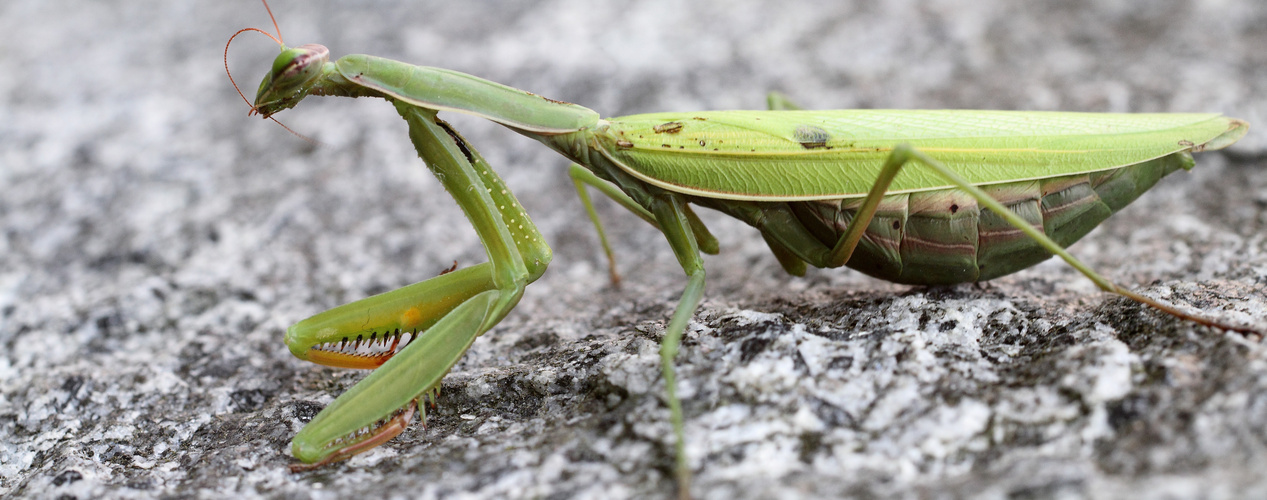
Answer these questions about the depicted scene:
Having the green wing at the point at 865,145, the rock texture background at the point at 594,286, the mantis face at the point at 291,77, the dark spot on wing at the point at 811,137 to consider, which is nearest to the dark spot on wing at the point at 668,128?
the green wing at the point at 865,145

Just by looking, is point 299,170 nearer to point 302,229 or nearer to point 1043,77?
point 302,229

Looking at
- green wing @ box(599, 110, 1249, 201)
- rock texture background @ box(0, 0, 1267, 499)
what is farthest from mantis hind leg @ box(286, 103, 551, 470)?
green wing @ box(599, 110, 1249, 201)

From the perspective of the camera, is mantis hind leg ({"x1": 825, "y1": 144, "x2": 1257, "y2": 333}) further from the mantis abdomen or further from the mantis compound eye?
the mantis compound eye

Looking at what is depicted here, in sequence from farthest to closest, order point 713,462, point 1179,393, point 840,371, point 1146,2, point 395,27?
point 395,27, point 1146,2, point 840,371, point 713,462, point 1179,393

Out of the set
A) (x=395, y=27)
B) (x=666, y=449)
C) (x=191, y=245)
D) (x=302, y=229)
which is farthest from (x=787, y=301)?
(x=395, y=27)

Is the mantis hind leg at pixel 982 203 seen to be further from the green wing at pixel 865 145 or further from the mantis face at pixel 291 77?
the mantis face at pixel 291 77

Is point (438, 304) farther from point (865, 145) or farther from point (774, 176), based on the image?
point (865, 145)

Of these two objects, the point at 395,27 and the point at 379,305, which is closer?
the point at 379,305

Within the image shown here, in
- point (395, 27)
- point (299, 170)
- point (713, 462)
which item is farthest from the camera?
point (395, 27)
